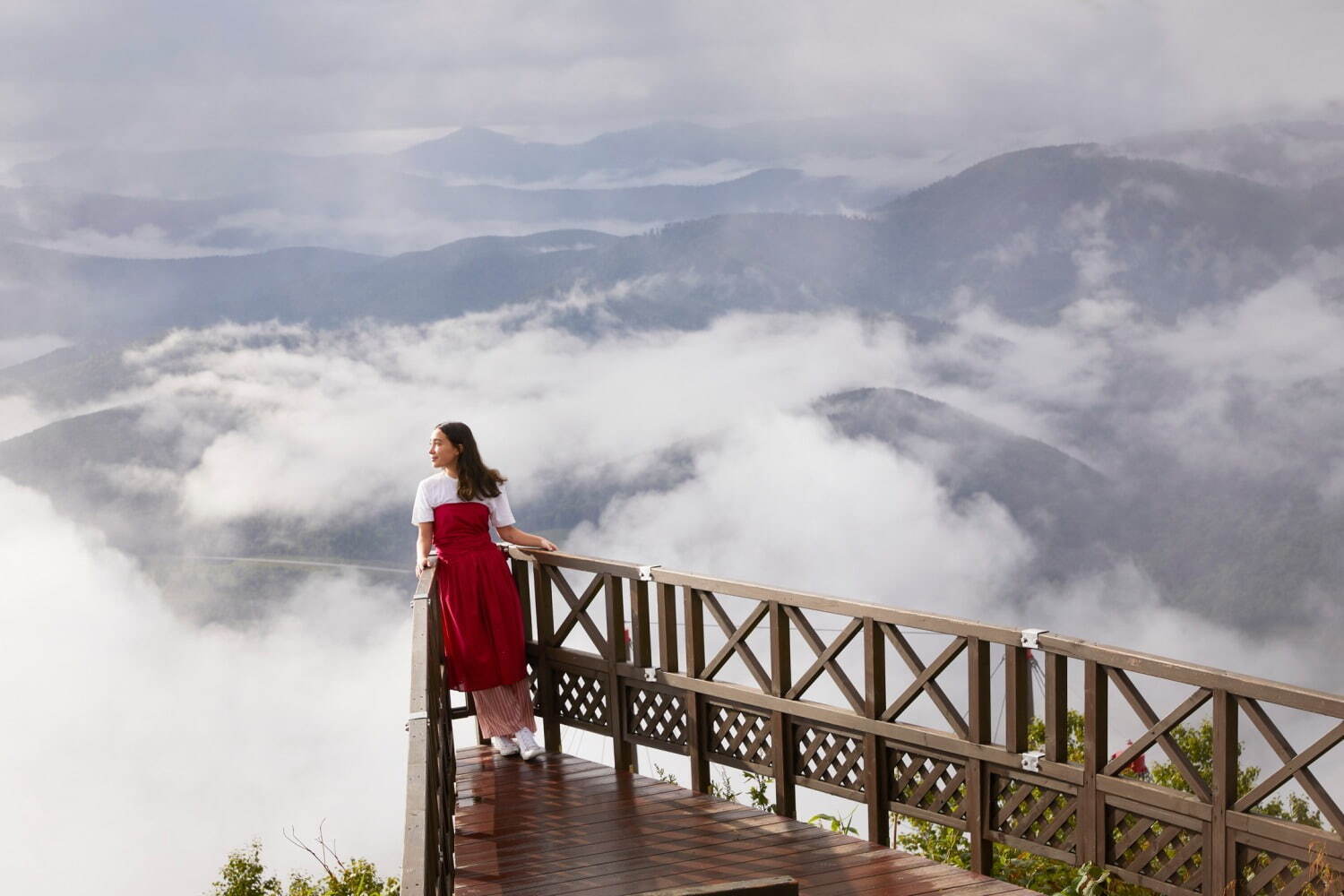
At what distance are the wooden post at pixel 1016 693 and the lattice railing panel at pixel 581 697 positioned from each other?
211 cm

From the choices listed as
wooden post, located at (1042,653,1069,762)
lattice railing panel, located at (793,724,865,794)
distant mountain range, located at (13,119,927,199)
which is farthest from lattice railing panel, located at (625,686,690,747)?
distant mountain range, located at (13,119,927,199)

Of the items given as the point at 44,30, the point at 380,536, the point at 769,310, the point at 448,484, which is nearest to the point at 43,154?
the point at 44,30

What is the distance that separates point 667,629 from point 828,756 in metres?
0.90

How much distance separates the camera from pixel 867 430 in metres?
46.8

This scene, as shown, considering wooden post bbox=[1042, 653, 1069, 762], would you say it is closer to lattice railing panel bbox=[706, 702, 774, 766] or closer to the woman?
lattice railing panel bbox=[706, 702, 774, 766]

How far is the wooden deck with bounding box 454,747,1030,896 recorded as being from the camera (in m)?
4.70

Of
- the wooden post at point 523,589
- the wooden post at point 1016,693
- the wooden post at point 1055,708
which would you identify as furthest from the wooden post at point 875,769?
the wooden post at point 523,589

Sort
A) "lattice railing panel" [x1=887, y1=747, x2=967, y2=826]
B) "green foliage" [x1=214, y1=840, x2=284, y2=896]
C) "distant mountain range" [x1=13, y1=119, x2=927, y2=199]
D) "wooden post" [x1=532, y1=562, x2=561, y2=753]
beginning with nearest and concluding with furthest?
"lattice railing panel" [x1=887, y1=747, x2=967, y2=826] < "wooden post" [x1=532, y1=562, x2=561, y2=753] < "green foliage" [x1=214, y1=840, x2=284, y2=896] < "distant mountain range" [x1=13, y1=119, x2=927, y2=199]

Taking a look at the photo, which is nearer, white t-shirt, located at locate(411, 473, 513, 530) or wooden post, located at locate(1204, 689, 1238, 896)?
wooden post, located at locate(1204, 689, 1238, 896)

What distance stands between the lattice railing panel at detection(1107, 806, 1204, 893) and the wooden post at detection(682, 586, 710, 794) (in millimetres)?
1789

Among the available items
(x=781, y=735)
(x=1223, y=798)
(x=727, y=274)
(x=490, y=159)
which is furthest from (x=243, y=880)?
(x=490, y=159)

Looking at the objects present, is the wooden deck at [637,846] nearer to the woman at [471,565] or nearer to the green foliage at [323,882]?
the woman at [471,565]

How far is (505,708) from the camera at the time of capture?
619 centimetres

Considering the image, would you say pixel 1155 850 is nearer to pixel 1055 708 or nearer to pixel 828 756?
pixel 1055 708
